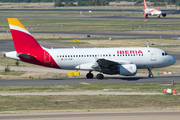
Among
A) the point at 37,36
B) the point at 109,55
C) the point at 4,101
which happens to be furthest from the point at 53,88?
the point at 37,36

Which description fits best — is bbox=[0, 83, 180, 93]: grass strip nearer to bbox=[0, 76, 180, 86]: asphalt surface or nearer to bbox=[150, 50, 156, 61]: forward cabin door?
bbox=[0, 76, 180, 86]: asphalt surface

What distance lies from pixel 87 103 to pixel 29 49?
1717cm

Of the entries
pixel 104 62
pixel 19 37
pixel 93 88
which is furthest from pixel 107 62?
pixel 19 37

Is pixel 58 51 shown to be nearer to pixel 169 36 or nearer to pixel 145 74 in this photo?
pixel 145 74

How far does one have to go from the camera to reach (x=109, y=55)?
147 feet

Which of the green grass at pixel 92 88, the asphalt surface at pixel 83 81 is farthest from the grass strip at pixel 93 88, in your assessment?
the asphalt surface at pixel 83 81

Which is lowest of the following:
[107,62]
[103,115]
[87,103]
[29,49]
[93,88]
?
[103,115]

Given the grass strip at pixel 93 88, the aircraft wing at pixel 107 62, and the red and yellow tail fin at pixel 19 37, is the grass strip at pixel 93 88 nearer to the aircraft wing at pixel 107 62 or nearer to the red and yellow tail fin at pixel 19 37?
the aircraft wing at pixel 107 62

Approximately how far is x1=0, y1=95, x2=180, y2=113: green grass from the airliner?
38.7 feet

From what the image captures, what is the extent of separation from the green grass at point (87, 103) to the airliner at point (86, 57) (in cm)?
1181

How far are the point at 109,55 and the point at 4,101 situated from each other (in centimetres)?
1844

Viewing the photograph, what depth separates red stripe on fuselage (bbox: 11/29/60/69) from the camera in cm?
4319

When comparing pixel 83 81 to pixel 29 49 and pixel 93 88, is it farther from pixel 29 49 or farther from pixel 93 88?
pixel 29 49

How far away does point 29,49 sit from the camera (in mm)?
43656
